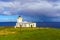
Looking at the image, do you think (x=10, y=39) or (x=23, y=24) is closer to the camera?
(x=10, y=39)

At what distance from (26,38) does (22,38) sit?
3.67 feet

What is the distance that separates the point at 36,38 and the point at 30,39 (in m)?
2.12

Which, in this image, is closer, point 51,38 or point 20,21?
point 51,38

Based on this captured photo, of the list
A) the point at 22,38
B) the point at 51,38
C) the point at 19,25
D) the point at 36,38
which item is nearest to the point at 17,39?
the point at 22,38

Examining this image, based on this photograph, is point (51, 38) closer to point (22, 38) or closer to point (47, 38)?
point (47, 38)

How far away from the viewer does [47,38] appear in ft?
160

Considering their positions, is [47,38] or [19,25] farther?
[19,25]

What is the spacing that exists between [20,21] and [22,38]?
44126 millimetres

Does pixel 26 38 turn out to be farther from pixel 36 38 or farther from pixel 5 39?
pixel 5 39

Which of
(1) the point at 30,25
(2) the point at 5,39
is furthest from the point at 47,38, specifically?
(1) the point at 30,25

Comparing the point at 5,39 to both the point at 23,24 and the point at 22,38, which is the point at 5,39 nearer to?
the point at 22,38

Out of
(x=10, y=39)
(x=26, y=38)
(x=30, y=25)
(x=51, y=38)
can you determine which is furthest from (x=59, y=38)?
(x=30, y=25)

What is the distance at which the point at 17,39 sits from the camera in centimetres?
4788

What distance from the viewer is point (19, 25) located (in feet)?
294
